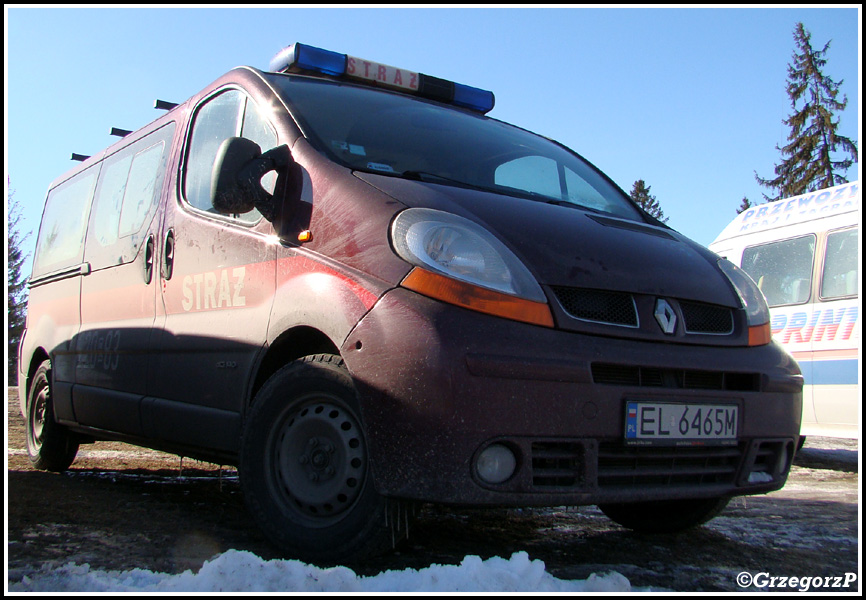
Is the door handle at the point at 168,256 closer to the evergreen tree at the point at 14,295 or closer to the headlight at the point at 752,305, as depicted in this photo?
the headlight at the point at 752,305

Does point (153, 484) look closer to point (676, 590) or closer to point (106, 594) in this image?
point (106, 594)

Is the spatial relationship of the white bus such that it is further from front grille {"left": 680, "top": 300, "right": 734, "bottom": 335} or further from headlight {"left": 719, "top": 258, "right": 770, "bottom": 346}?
front grille {"left": 680, "top": 300, "right": 734, "bottom": 335}

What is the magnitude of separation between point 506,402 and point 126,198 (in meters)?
3.14

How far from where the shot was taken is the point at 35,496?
4.12 metres

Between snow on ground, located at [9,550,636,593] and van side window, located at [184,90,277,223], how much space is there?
1.39 metres

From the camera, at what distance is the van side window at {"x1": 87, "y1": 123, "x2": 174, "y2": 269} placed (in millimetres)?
4168

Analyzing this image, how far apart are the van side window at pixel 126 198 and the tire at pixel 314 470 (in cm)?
179

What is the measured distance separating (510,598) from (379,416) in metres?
0.62

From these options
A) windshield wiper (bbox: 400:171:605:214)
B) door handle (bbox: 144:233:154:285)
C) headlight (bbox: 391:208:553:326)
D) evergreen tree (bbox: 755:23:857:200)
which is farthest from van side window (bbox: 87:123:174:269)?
evergreen tree (bbox: 755:23:857:200)

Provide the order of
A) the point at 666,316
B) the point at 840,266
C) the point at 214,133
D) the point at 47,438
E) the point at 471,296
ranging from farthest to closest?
the point at 840,266
the point at 47,438
the point at 214,133
the point at 666,316
the point at 471,296

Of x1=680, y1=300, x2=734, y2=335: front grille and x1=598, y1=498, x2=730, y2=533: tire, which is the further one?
x1=598, y1=498, x2=730, y2=533: tire

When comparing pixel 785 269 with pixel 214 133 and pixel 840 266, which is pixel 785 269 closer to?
pixel 840 266

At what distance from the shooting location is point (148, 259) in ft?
12.9

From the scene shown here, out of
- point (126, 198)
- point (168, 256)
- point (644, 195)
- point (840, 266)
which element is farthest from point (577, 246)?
point (644, 195)
